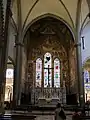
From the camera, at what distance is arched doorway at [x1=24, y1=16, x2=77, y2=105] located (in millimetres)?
24859

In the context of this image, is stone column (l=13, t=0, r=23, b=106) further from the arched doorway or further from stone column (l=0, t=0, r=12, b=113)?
stone column (l=0, t=0, r=12, b=113)

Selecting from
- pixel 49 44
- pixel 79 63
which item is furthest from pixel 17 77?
pixel 49 44

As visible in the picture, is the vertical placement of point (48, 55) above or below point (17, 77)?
above

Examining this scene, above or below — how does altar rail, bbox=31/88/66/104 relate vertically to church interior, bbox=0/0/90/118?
below

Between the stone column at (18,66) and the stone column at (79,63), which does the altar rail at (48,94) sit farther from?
the stone column at (79,63)

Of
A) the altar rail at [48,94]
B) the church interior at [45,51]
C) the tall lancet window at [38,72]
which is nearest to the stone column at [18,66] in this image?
the church interior at [45,51]

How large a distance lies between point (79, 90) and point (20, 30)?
8580 millimetres

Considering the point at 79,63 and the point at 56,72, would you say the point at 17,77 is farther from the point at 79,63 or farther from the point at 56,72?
the point at 56,72

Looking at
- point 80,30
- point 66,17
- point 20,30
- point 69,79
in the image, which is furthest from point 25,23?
point 69,79

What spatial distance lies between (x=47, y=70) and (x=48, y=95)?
448 centimetres

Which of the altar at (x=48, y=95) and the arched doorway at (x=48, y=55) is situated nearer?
the altar at (x=48, y=95)

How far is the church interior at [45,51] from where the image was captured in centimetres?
1794

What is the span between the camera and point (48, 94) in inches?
872

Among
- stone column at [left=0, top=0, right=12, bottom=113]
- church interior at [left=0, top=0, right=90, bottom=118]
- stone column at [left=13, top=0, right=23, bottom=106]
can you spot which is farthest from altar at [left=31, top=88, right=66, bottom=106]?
stone column at [left=0, top=0, right=12, bottom=113]
